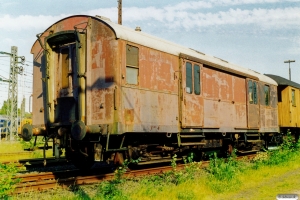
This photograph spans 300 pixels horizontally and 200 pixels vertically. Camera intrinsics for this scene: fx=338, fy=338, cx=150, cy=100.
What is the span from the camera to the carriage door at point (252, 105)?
1452 cm

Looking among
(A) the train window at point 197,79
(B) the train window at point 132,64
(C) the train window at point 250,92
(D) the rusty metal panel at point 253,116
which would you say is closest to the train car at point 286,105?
(D) the rusty metal panel at point 253,116

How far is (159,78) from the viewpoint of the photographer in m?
9.50

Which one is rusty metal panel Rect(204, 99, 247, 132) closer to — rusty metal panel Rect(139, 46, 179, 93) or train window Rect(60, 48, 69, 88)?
rusty metal panel Rect(139, 46, 179, 93)

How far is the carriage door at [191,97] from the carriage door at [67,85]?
10.7 feet

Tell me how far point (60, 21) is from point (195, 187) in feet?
19.1

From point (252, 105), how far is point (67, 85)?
879cm

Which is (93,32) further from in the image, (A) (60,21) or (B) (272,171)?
(B) (272,171)

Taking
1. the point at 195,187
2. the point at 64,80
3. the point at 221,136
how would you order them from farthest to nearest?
the point at 221,136
the point at 64,80
the point at 195,187

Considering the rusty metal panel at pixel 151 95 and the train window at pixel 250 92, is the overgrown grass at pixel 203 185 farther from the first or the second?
the train window at pixel 250 92

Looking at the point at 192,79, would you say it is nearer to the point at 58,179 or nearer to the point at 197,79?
the point at 197,79

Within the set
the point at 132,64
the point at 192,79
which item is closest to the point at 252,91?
the point at 192,79

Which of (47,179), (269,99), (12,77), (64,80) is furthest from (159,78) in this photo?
(12,77)

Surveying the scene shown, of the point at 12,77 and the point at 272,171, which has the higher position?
the point at 12,77

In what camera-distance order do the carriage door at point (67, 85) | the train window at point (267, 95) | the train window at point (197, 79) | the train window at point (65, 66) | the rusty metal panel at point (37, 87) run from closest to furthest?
1. the carriage door at point (67, 85)
2. the train window at point (65, 66)
3. the rusty metal panel at point (37, 87)
4. the train window at point (197, 79)
5. the train window at point (267, 95)
